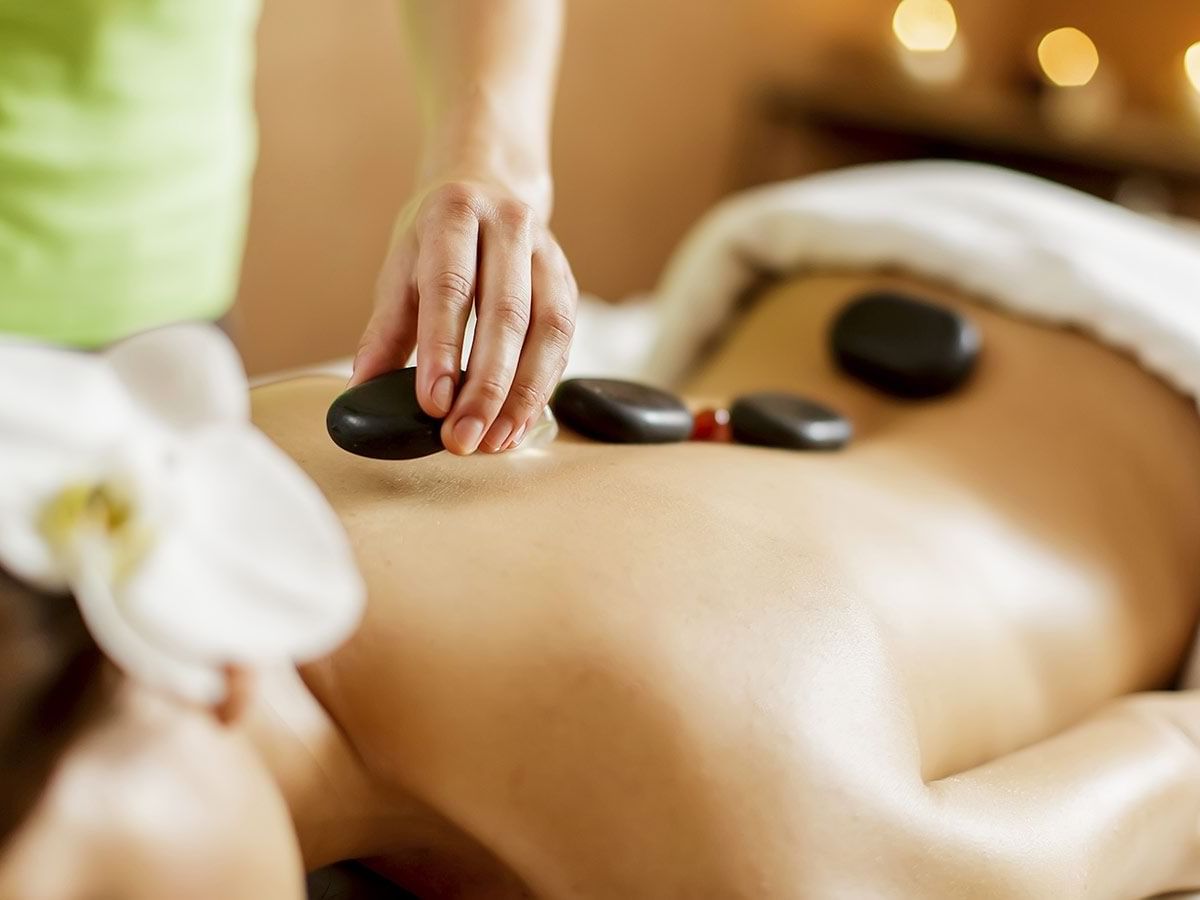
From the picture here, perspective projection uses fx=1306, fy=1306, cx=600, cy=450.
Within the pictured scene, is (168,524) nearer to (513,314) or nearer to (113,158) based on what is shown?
(513,314)

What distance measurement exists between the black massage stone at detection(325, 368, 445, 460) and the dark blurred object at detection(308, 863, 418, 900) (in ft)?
0.83

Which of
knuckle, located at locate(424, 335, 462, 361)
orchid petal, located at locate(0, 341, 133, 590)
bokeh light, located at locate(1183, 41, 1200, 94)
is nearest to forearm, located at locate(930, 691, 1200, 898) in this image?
knuckle, located at locate(424, 335, 462, 361)

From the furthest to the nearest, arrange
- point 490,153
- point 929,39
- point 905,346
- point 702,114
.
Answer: point 929,39
point 702,114
point 905,346
point 490,153

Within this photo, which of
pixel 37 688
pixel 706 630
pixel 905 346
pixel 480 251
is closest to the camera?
pixel 37 688

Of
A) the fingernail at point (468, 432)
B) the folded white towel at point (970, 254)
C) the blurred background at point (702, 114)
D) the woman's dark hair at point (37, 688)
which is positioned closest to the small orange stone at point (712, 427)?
the fingernail at point (468, 432)

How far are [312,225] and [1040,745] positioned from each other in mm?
1598

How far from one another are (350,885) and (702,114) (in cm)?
225

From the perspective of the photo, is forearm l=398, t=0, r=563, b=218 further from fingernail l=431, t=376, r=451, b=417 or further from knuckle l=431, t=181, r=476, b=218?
fingernail l=431, t=376, r=451, b=417

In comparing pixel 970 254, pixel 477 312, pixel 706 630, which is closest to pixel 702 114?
pixel 970 254

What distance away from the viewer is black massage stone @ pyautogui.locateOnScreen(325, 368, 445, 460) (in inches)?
27.3

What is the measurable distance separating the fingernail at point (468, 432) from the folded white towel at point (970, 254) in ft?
2.28

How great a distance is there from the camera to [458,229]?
77cm

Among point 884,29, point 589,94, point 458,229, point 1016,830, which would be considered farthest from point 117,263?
point 884,29

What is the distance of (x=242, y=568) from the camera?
400 mm
